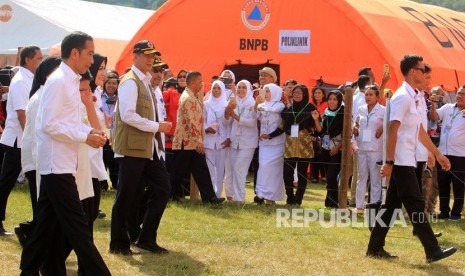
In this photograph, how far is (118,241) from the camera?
8086 millimetres

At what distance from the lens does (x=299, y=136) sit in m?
12.2

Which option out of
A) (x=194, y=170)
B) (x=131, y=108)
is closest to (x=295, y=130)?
(x=194, y=170)

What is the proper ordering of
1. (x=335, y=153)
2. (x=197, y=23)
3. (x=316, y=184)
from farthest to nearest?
(x=197, y=23) → (x=316, y=184) → (x=335, y=153)

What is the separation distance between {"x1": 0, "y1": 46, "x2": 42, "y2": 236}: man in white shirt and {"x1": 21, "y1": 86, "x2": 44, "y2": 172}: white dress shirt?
1109 mm

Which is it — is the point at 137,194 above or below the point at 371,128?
below

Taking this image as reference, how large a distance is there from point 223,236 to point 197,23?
11.3m

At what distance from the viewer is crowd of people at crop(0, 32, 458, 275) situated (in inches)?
241

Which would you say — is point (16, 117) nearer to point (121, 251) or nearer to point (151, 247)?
point (121, 251)

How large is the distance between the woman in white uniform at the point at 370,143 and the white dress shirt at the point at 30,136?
5.21 m

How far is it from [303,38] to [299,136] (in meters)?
6.33

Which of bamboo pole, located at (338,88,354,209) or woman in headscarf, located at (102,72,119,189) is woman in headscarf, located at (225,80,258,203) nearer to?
bamboo pole, located at (338,88,354,209)

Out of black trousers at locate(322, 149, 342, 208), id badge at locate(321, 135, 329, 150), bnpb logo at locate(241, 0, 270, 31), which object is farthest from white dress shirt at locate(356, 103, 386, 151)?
bnpb logo at locate(241, 0, 270, 31)

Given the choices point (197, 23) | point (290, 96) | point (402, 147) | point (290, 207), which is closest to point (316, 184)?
point (290, 96)

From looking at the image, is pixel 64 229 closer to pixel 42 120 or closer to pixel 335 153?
pixel 42 120
